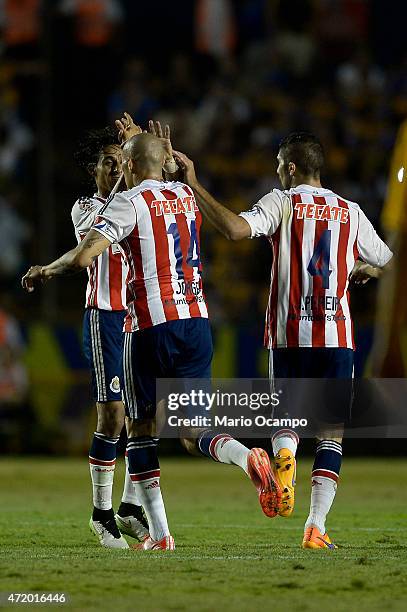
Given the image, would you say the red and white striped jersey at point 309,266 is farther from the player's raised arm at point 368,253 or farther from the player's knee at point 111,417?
the player's knee at point 111,417

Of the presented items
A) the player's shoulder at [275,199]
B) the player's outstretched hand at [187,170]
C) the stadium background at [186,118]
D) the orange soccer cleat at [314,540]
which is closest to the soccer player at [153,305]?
the player's outstretched hand at [187,170]

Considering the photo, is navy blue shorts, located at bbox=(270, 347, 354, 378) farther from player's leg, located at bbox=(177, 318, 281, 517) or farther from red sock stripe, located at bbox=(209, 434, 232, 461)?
red sock stripe, located at bbox=(209, 434, 232, 461)

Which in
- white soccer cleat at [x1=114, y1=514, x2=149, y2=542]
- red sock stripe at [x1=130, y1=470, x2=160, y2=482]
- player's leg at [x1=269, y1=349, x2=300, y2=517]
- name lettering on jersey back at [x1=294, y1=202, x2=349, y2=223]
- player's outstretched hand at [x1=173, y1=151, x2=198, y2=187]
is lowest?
white soccer cleat at [x1=114, y1=514, x2=149, y2=542]

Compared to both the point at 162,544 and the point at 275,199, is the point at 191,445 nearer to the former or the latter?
the point at 162,544

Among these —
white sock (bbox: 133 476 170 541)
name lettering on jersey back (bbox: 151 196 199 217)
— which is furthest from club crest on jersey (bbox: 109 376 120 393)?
name lettering on jersey back (bbox: 151 196 199 217)


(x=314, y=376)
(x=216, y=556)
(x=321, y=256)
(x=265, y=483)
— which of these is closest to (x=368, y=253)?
(x=321, y=256)

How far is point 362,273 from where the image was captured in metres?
7.01

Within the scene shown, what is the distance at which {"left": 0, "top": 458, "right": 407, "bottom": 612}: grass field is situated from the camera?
4777mm

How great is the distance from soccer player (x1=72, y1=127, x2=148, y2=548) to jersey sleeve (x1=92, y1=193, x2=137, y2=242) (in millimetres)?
751

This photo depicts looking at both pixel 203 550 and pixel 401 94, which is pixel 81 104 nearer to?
pixel 401 94

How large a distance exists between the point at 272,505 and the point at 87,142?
2.73m

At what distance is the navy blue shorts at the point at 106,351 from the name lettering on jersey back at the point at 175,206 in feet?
3.38

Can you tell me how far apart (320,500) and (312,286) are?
117 cm

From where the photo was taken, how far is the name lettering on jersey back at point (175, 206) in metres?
6.49
